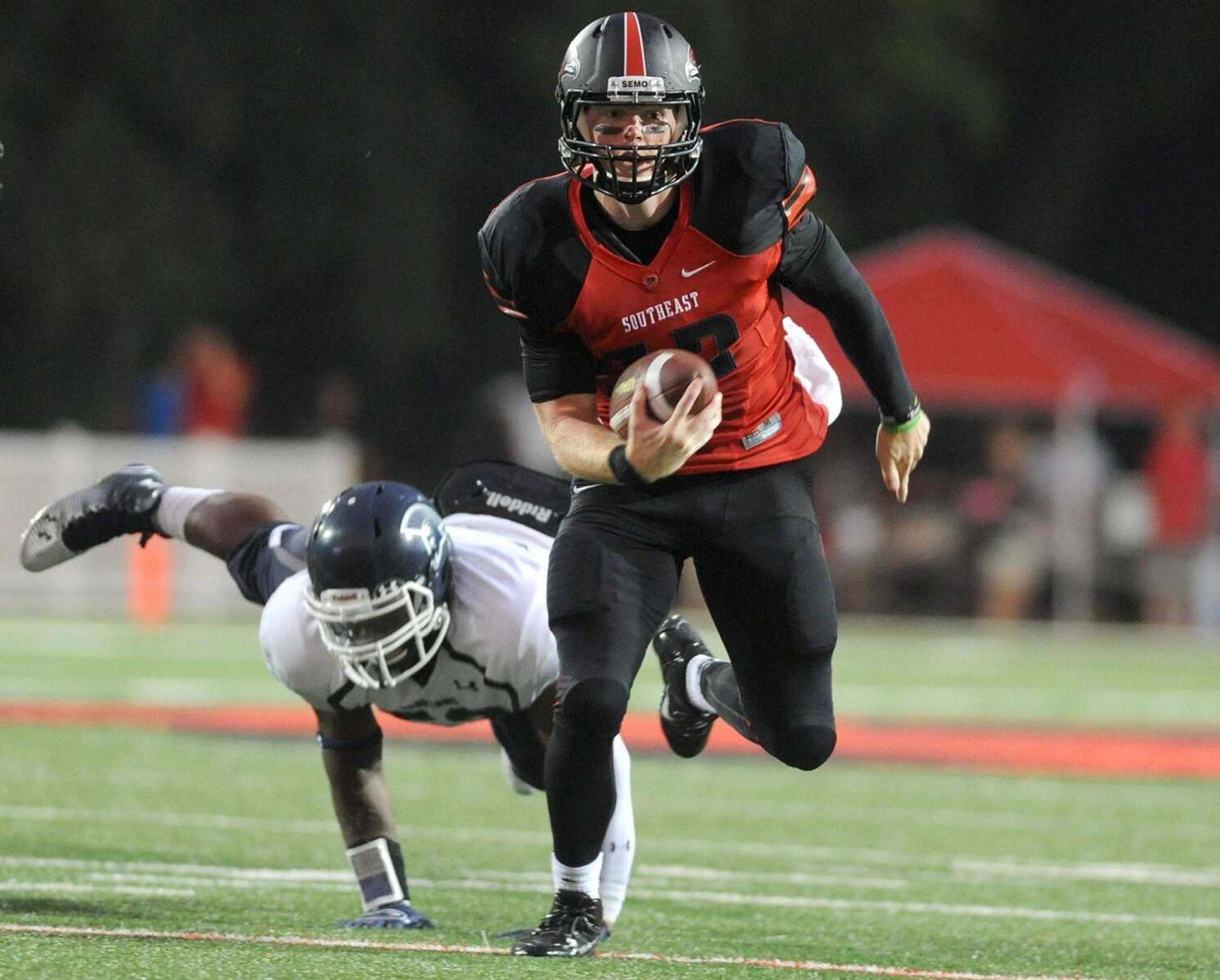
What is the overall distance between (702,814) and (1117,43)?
755 inches

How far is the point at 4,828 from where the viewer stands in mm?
6805

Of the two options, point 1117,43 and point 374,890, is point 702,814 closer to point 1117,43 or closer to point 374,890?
point 374,890

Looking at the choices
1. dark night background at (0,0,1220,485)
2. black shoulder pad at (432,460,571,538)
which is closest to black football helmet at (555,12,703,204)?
black shoulder pad at (432,460,571,538)

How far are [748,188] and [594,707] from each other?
117 cm

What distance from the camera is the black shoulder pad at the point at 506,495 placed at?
591cm

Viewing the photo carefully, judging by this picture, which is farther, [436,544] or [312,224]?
[312,224]

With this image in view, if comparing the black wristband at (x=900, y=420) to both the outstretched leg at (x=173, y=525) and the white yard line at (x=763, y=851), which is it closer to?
the outstretched leg at (x=173, y=525)

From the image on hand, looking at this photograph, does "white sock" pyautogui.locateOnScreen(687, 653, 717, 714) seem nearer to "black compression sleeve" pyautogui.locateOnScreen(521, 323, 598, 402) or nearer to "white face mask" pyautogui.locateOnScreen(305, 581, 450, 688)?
"white face mask" pyautogui.locateOnScreen(305, 581, 450, 688)

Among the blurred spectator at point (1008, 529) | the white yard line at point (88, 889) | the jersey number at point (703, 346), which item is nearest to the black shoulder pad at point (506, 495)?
the jersey number at point (703, 346)

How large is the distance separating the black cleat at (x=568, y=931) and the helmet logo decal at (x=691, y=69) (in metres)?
1.77

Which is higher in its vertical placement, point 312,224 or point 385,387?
point 312,224

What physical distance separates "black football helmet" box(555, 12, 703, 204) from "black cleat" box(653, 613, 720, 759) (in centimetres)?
127

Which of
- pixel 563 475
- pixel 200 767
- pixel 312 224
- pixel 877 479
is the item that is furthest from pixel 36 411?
pixel 200 767

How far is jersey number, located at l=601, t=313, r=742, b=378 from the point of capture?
4.99 meters
